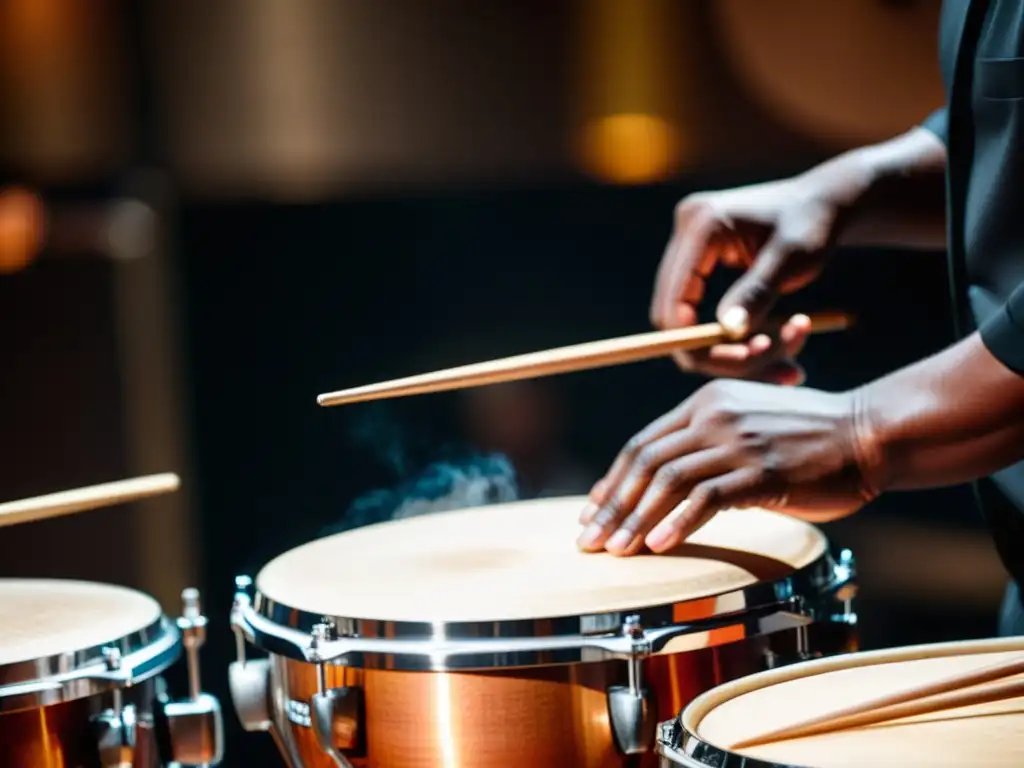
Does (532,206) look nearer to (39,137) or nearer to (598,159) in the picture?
(598,159)

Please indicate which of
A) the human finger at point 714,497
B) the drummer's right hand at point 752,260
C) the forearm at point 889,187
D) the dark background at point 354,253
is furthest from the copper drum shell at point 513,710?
the dark background at point 354,253

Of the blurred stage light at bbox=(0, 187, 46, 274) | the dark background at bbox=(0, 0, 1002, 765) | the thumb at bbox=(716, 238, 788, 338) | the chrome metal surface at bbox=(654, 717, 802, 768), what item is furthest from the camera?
the blurred stage light at bbox=(0, 187, 46, 274)

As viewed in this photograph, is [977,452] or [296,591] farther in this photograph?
[296,591]

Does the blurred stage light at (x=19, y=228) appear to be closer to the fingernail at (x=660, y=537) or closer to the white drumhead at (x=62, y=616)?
the white drumhead at (x=62, y=616)

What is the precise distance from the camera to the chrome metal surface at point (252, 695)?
132cm

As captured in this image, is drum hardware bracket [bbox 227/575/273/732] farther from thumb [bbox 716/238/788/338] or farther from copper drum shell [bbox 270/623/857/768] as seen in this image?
thumb [bbox 716/238/788/338]

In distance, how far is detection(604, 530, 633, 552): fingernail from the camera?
1253 millimetres

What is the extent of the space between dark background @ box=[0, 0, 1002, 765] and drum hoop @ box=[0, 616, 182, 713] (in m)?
1.22

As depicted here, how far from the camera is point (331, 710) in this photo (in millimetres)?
1161

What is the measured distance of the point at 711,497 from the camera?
1.17 metres

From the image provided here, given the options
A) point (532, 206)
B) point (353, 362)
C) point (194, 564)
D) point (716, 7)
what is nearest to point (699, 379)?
point (532, 206)

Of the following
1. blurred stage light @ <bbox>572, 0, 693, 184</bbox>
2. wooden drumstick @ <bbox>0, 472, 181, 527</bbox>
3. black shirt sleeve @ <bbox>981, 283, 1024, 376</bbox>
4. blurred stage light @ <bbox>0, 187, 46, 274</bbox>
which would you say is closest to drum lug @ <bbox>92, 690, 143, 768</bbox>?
wooden drumstick @ <bbox>0, 472, 181, 527</bbox>

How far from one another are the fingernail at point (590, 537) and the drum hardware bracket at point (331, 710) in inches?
10.3

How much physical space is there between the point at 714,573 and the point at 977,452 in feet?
0.81
